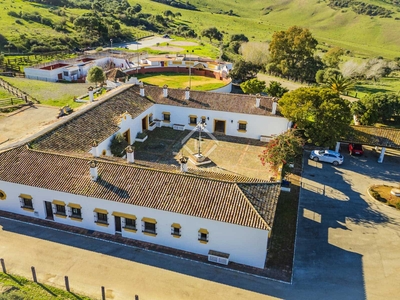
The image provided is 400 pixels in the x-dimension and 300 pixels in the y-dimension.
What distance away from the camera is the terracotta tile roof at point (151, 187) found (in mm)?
21472

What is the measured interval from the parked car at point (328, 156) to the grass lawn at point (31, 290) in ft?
82.9

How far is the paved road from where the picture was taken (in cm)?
2003

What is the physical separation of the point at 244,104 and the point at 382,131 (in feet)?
47.3

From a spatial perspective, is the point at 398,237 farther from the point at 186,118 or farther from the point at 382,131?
the point at 186,118

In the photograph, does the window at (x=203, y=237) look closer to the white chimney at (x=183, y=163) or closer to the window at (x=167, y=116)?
the white chimney at (x=183, y=163)

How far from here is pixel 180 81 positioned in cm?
6488

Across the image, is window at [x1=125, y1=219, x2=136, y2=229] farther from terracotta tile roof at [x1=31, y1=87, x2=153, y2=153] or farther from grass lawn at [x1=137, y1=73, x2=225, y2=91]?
grass lawn at [x1=137, y1=73, x2=225, y2=91]

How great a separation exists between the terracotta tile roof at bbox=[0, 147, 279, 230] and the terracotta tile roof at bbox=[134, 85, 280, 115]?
58.4ft

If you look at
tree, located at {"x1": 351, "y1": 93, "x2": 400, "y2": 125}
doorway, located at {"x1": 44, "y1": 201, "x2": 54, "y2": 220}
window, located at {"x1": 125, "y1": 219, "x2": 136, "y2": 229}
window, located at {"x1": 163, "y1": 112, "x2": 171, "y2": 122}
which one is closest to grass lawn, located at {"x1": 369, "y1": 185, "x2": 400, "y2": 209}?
tree, located at {"x1": 351, "y1": 93, "x2": 400, "y2": 125}

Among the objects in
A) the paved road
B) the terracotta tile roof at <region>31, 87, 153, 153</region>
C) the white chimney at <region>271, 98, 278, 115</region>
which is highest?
the white chimney at <region>271, 98, 278, 115</region>

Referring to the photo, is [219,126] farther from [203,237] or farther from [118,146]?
[203,237]

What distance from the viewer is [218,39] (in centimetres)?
11669

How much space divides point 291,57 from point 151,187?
187 ft

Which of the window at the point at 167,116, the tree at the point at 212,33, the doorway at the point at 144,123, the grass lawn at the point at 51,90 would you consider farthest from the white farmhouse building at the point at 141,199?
the tree at the point at 212,33
